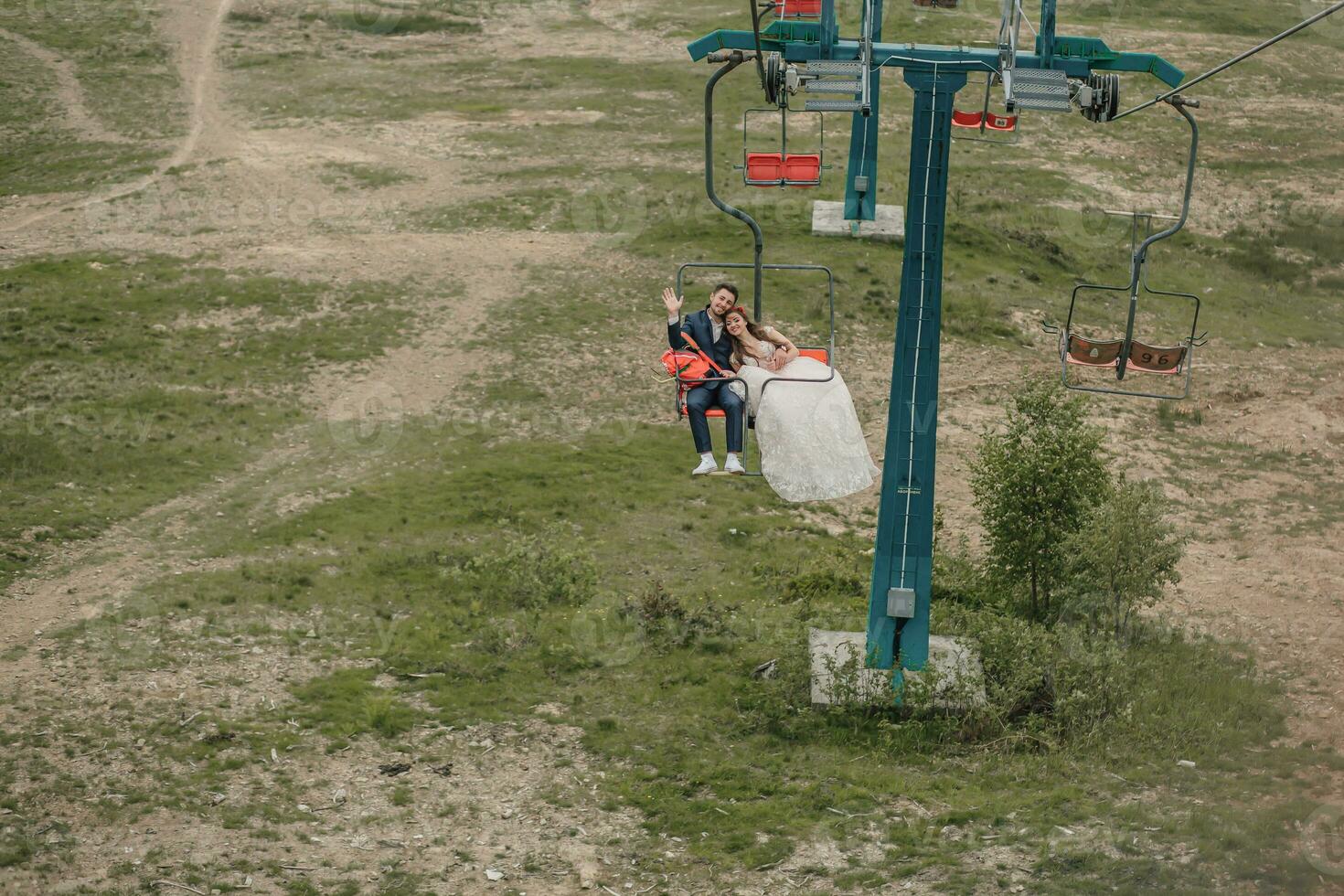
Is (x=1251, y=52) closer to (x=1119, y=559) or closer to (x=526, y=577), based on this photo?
(x=1119, y=559)

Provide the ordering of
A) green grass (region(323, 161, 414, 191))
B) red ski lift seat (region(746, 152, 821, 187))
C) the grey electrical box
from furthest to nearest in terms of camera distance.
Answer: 1. green grass (region(323, 161, 414, 191))
2. red ski lift seat (region(746, 152, 821, 187))
3. the grey electrical box

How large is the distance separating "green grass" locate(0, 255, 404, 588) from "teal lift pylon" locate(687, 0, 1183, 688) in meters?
10.7

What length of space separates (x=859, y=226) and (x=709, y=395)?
16490 mm

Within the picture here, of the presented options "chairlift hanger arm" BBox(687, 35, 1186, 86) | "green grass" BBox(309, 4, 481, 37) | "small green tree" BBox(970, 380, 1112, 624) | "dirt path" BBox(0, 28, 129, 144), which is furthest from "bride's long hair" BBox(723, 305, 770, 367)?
"green grass" BBox(309, 4, 481, 37)

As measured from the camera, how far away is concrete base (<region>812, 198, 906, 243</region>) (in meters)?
31.1

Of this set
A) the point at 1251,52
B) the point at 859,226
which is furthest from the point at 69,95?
the point at 1251,52

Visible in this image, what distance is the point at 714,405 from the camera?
15547 millimetres

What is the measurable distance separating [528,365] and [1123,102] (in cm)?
2375

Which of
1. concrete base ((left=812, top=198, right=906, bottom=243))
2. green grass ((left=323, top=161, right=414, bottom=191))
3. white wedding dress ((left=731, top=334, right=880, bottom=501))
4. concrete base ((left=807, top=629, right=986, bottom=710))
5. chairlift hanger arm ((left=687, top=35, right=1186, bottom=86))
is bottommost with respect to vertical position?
concrete base ((left=807, top=629, right=986, bottom=710))

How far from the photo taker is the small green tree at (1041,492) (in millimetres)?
18812

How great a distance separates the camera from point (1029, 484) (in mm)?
18938

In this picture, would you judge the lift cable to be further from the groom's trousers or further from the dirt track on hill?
the dirt track on hill

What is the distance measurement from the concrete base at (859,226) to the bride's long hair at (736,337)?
1575 centimetres

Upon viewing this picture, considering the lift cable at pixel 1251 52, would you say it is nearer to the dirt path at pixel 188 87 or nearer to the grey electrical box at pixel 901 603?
the grey electrical box at pixel 901 603
